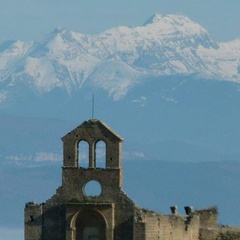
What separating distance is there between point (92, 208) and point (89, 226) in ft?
2.46

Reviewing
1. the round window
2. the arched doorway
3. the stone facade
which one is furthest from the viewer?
the round window

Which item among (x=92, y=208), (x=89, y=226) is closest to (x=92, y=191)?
(x=89, y=226)

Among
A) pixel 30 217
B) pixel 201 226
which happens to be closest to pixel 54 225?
pixel 30 217

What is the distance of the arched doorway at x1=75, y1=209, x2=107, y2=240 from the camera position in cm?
7206

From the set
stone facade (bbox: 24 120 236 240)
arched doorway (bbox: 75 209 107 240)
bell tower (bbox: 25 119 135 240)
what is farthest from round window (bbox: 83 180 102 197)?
arched doorway (bbox: 75 209 107 240)

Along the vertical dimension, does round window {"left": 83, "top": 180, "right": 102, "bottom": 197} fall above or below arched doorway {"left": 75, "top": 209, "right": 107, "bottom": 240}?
above

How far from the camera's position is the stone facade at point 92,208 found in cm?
7162

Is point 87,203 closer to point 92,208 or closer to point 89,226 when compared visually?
point 92,208

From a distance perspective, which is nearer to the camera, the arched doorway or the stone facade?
the stone facade

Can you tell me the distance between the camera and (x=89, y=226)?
237 ft

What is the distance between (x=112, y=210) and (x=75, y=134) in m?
3.30

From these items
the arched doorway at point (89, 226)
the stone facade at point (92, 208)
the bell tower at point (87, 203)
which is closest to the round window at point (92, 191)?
the stone facade at point (92, 208)

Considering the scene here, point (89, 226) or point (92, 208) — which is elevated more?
point (92, 208)

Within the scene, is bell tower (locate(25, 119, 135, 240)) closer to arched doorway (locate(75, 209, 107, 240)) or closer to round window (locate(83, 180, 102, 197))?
arched doorway (locate(75, 209, 107, 240))
